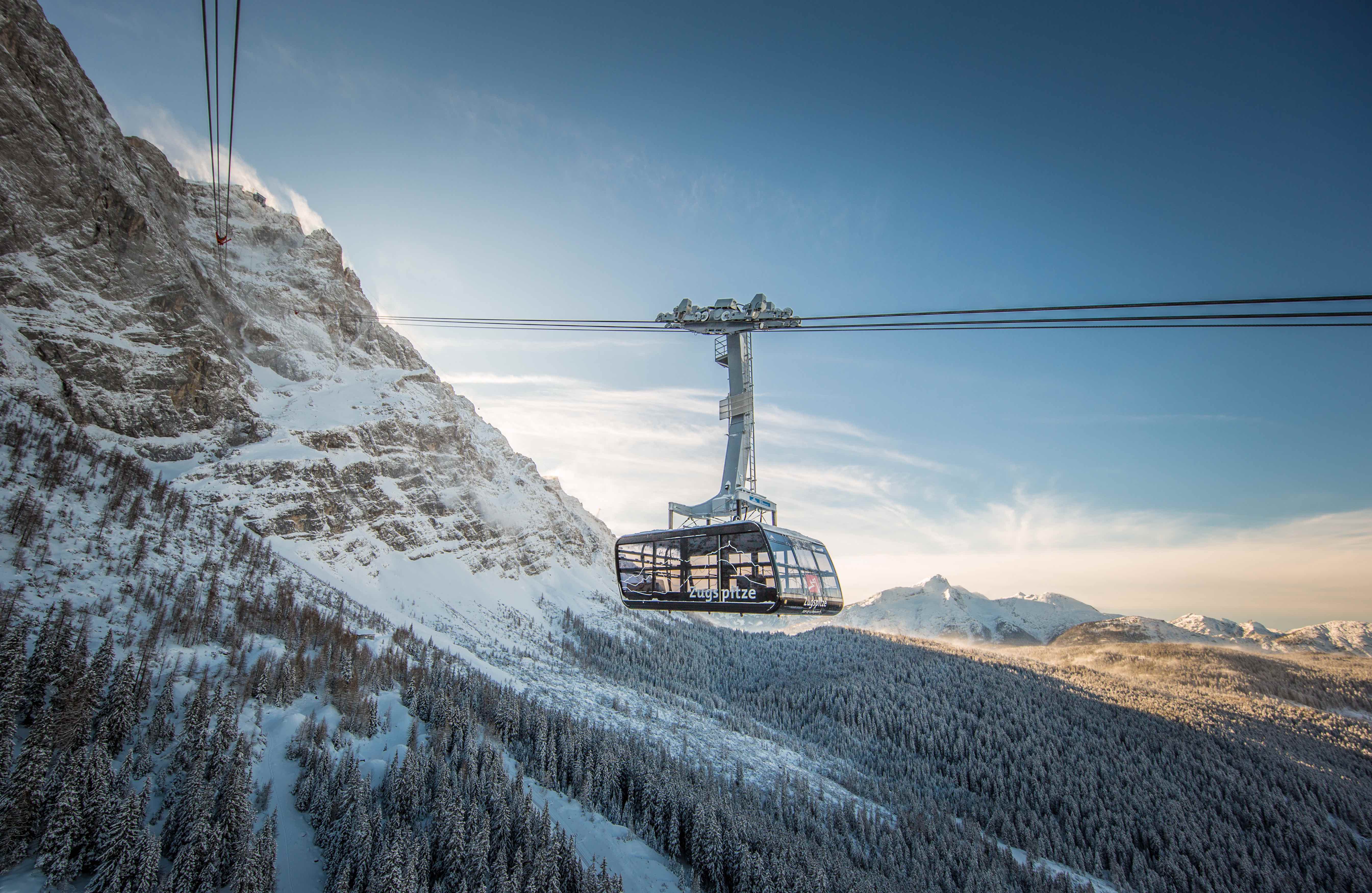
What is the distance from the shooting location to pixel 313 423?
13475cm

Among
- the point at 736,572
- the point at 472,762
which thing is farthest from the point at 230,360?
the point at 736,572

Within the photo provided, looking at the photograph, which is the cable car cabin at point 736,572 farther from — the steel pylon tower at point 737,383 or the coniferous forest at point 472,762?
the coniferous forest at point 472,762

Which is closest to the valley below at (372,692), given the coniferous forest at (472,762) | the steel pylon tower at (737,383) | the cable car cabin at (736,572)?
the coniferous forest at (472,762)

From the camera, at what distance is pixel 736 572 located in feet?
57.2

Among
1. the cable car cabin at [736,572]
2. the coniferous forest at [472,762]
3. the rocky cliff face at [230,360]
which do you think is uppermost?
the rocky cliff face at [230,360]

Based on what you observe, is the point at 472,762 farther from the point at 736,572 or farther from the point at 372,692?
the point at 736,572

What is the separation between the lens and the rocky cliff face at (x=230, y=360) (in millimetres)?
88938

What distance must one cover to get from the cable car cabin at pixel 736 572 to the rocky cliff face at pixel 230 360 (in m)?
116

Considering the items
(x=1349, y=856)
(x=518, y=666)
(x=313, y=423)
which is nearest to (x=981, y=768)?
(x=1349, y=856)

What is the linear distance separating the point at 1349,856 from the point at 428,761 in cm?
15323

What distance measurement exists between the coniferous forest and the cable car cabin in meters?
43.6

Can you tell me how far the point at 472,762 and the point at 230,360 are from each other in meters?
113

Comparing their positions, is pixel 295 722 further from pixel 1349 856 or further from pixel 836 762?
pixel 1349 856

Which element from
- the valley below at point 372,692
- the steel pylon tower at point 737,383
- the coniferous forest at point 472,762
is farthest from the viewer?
the valley below at point 372,692
